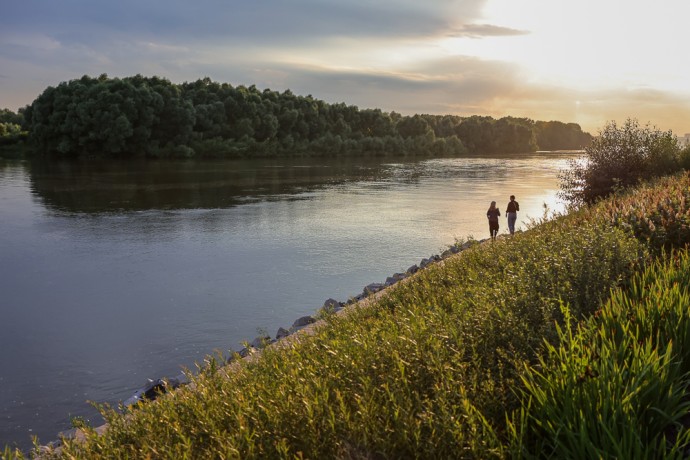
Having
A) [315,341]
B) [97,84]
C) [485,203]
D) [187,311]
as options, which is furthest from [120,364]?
[97,84]

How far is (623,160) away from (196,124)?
9467cm

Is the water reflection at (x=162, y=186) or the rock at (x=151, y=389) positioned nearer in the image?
the rock at (x=151, y=389)

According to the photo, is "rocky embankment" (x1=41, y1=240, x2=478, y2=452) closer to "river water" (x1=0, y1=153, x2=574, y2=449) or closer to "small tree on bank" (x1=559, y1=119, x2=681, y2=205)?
"river water" (x1=0, y1=153, x2=574, y2=449)

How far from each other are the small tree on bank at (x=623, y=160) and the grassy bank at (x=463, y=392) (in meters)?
23.4

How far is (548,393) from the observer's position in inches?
179

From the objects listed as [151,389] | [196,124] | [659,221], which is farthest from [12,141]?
[659,221]

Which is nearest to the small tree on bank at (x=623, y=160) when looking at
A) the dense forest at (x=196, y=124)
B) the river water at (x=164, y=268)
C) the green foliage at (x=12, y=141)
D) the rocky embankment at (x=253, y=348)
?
the river water at (x=164, y=268)

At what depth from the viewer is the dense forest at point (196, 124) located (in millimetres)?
93656

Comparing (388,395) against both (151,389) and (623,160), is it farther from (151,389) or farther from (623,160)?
(623,160)

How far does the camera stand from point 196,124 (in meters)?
112

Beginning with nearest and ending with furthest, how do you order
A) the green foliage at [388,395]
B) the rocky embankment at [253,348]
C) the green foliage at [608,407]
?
1. the green foliage at [608,407]
2. the green foliage at [388,395]
3. the rocky embankment at [253,348]

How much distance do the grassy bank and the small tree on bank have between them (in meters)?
23.4

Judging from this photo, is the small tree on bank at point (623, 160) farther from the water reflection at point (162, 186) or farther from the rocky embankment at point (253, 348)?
the water reflection at point (162, 186)

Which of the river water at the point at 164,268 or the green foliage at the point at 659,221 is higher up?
the green foliage at the point at 659,221
